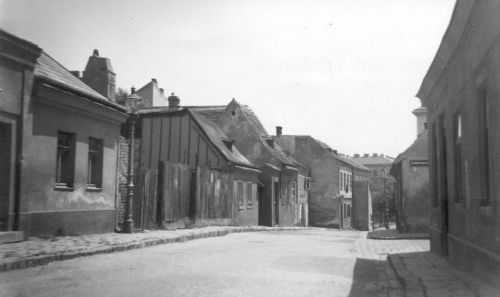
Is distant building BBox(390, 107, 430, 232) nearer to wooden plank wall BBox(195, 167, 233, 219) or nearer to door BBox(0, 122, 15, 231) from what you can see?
wooden plank wall BBox(195, 167, 233, 219)

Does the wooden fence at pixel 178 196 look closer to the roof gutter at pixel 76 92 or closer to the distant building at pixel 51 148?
the distant building at pixel 51 148

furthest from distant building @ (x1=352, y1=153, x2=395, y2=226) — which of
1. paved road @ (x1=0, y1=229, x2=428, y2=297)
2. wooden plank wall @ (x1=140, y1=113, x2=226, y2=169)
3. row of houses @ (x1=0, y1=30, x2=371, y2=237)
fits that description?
paved road @ (x1=0, y1=229, x2=428, y2=297)

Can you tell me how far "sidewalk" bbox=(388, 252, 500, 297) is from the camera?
6258 mm

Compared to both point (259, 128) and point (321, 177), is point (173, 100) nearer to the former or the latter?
point (259, 128)

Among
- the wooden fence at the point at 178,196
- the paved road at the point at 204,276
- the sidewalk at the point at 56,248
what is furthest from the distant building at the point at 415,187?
the paved road at the point at 204,276

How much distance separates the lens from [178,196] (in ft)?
64.1

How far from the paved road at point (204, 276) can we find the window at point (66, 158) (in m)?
4.00

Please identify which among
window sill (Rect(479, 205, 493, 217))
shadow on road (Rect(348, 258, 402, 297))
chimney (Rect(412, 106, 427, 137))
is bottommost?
shadow on road (Rect(348, 258, 402, 297))

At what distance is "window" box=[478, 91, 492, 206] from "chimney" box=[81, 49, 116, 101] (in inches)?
535

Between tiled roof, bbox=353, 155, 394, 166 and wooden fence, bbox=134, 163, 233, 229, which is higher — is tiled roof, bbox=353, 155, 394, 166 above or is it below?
above

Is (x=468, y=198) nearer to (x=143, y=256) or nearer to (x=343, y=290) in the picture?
(x=343, y=290)

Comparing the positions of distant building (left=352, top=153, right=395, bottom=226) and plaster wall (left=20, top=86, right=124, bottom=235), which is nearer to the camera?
plaster wall (left=20, top=86, right=124, bottom=235)

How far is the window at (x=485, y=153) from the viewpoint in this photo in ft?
24.4

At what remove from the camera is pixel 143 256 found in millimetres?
10281
